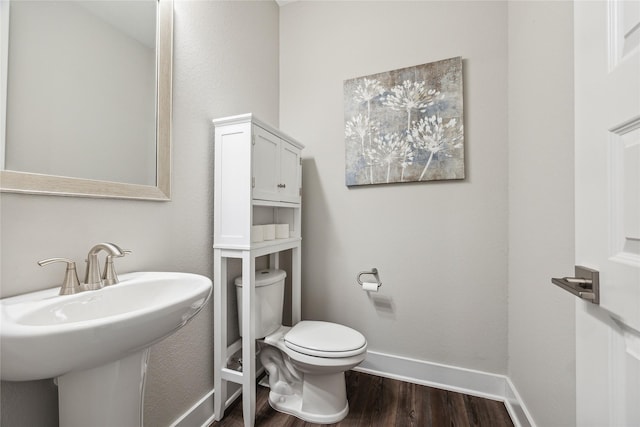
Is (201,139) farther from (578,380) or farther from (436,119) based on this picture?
(578,380)

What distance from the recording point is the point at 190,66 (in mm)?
1217

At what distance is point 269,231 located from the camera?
1.47 meters

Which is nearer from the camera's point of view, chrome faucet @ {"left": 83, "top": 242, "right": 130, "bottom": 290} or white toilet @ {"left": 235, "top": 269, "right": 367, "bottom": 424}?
chrome faucet @ {"left": 83, "top": 242, "right": 130, "bottom": 290}

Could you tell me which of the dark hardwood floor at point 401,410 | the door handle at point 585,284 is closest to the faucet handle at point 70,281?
the dark hardwood floor at point 401,410

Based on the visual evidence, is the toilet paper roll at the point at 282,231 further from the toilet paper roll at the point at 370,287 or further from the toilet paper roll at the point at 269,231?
the toilet paper roll at the point at 370,287

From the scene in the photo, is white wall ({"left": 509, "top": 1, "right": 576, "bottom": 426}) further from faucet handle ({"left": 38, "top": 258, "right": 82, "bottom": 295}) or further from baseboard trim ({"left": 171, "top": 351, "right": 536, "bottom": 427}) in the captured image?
faucet handle ({"left": 38, "top": 258, "right": 82, "bottom": 295})

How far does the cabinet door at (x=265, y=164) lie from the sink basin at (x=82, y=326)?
0.60m

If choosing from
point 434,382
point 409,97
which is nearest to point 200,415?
point 434,382

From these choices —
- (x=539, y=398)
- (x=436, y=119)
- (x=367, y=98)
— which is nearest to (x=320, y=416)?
(x=539, y=398)

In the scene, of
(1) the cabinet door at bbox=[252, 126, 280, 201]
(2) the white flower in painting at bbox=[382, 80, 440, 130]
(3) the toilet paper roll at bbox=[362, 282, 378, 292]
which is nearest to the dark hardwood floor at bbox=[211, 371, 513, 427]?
(3) the toilet paper roll at bbox=[362, 282, 378, 292]

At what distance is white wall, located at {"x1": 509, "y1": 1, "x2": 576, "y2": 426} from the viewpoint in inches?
34.4

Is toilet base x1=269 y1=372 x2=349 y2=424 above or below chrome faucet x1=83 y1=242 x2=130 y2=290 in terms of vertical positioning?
below

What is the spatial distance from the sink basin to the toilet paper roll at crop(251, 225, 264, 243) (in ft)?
1.44

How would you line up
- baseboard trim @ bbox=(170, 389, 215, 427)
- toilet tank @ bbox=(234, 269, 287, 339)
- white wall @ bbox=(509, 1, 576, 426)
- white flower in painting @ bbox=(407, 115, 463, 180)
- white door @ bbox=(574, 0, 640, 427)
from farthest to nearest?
white flower in painting @ bbox=(407, 115, 463, 180), toilet tank @ bbox=(234, 269, 287, 339), baseboard trim @ bbox=(170, 389, 215, 427), white wall @ bbox=(509, 1, 576, 426), white door @ bbox=(574, 0, 640, 427)
